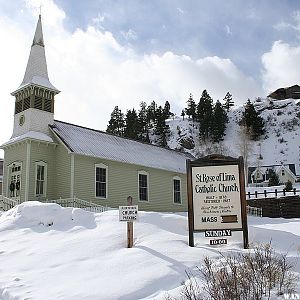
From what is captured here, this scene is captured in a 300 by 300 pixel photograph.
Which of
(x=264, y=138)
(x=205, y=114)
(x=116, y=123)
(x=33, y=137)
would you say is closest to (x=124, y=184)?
(x=33, y=137)

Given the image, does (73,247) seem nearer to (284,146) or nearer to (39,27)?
(39,27)

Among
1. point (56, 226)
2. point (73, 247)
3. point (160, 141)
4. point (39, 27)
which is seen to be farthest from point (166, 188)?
point (160, 141)

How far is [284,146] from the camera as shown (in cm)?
9138

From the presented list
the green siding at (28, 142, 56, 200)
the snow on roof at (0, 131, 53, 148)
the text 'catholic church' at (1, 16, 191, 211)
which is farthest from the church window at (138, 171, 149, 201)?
the snow on roof at (0, 131, 53, 148)

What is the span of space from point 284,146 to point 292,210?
208ft

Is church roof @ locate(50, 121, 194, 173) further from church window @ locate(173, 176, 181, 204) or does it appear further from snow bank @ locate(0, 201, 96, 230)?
snow bank @ locate(0, 201, 96, 230)

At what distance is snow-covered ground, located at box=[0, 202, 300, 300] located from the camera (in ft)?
24.5

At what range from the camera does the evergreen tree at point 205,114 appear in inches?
3751

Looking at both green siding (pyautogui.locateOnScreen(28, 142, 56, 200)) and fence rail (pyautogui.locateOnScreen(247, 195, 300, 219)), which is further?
fence rail (pyautogui.locateOnScreen(247, 195, 300, 219))

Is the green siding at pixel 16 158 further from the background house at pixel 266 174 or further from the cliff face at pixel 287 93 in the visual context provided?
the cliff face at pixel 287 93

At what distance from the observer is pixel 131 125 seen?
9200 centimetres

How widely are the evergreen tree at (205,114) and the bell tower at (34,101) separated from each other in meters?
71.7

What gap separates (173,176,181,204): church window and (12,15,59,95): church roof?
10757mm

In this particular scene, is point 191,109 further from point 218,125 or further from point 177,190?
point 177,190
